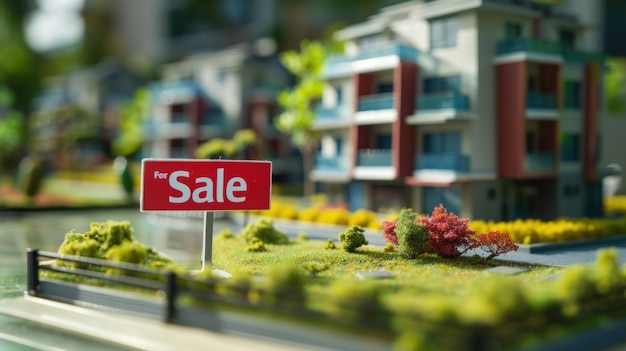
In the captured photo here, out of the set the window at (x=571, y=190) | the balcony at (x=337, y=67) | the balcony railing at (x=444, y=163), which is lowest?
the window at (x=571, y=190)

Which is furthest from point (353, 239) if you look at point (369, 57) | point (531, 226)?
point (369, 57)

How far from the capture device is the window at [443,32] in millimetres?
33219

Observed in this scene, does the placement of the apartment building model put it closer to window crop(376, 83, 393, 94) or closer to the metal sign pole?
window crop(376, 83, 393, 94)

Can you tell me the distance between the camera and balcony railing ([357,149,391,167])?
1362 inches

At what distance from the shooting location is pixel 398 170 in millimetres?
33875

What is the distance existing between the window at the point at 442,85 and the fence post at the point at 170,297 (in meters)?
23.1

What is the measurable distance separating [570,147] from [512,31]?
795 centimetres

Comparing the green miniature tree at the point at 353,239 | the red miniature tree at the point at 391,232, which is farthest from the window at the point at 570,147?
the green miniature tree at the point at 353,239

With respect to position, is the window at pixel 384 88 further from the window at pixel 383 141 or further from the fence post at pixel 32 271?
the fence post at pixel 32 271

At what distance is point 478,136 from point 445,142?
210 cm

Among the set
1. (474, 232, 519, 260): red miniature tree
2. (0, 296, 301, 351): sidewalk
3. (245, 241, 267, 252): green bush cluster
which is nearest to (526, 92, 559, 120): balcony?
(474, 232, 519, 260): red miniature tree

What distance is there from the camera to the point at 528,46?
31.6m

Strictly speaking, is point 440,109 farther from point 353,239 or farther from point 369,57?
point 353,239

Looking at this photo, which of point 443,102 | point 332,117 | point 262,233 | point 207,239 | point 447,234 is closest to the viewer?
point 207,239
